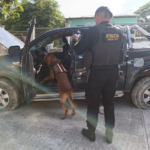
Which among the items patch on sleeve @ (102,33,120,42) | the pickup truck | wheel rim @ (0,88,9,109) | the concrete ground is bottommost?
the concrete ground

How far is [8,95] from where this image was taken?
10.4 feet

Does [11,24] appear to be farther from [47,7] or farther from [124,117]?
[124,117]

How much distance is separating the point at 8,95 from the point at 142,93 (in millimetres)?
2783

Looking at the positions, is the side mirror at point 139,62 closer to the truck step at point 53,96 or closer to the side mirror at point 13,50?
the truck step at point 53,96

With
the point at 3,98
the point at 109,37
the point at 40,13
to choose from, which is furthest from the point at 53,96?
the point at 40,13

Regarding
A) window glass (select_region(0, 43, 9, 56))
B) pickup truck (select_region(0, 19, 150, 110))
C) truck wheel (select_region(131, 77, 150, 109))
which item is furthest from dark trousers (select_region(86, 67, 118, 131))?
window glass (select_region(0, 43, 9, 56))

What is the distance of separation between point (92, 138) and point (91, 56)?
1.22m

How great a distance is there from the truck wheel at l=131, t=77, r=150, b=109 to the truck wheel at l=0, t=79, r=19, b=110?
8.16 feet

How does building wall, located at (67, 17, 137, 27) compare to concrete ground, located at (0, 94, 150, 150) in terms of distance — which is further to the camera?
building wall, located at (67, 17, 137, 27)

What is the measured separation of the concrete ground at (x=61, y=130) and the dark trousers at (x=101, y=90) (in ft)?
1.04

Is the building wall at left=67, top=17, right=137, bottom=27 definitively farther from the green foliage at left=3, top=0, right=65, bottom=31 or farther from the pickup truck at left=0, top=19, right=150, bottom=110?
the pickup truck at left=0, top=19, right=150, bottom=110

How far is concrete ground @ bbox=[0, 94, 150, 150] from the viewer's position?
88.0 inches

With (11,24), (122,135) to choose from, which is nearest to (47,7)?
(11,24)

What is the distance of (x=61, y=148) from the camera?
2.19m
